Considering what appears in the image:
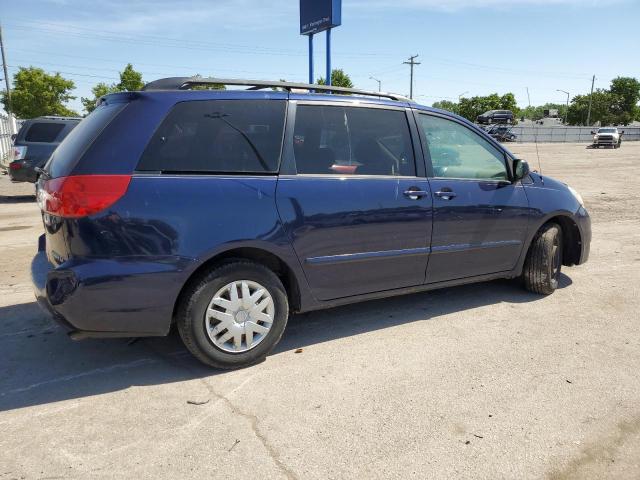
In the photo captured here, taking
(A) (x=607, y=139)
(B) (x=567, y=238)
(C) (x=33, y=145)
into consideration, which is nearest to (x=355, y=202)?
(B) (x=567, y=238)

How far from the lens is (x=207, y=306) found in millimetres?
3332

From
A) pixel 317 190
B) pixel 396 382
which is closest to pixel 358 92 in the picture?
pixel 317 190

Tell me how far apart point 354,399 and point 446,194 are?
193cm

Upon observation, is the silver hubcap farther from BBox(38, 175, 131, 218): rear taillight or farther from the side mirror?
the side mirror

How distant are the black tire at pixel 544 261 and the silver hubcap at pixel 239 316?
279cm

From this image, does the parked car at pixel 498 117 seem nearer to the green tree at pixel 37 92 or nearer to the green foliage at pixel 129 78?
the green foliage at pixel 129 78

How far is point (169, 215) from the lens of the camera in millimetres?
3152

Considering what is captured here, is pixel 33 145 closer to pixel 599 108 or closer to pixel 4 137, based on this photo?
pixel 4 137

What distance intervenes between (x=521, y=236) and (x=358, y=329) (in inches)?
71.9

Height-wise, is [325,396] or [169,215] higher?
[169,215]

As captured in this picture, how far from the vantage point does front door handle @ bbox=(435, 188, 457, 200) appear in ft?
13.9

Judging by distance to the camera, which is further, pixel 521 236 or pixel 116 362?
pixel 521 236

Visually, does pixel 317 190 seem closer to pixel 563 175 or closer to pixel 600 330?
pixel 600 330

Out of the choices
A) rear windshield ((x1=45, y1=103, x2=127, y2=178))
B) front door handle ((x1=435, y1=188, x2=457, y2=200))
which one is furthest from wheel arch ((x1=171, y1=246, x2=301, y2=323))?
front door handle ((x1=435, y1=188, x2=457, y2=200))
